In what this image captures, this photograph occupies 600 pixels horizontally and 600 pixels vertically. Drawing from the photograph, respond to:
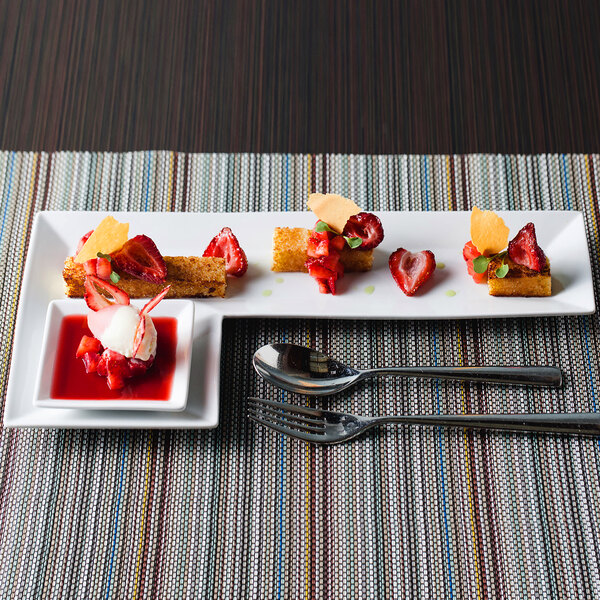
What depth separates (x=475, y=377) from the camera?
180 cm

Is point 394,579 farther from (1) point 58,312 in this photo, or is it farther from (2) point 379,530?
(1) point 58,312

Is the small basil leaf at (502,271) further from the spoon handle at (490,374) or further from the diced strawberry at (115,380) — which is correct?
the diced strawberry at (115,380)

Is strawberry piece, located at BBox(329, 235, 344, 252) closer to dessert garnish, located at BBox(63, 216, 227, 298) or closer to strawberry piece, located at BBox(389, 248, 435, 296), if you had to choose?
strawberry piece, located at BBox(389, 248, 435, 296)

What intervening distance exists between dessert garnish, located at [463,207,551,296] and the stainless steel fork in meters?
0.34

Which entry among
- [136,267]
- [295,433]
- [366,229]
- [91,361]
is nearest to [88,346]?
[91,361]

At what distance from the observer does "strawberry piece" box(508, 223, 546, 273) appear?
5.92 feet

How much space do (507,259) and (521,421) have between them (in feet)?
1.41

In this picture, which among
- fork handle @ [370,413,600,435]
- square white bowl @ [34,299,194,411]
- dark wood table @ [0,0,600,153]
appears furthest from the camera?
dark wood table @ [0,0,600,153]

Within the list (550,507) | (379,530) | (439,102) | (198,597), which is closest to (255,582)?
(198,597)

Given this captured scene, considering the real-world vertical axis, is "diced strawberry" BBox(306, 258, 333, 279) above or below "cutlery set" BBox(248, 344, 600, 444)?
above

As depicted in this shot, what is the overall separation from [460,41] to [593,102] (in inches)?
19.9

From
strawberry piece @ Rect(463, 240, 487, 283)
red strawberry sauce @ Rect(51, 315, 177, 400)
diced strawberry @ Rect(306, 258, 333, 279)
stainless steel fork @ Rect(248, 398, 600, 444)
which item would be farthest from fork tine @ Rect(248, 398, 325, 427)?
strawberry piece @ Rect(463, 240, 487, 283)

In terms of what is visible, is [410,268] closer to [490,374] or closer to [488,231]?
[488,231]

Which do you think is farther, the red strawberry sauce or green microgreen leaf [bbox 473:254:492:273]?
green microgreen leaf [bbox 473:254:492:273]
